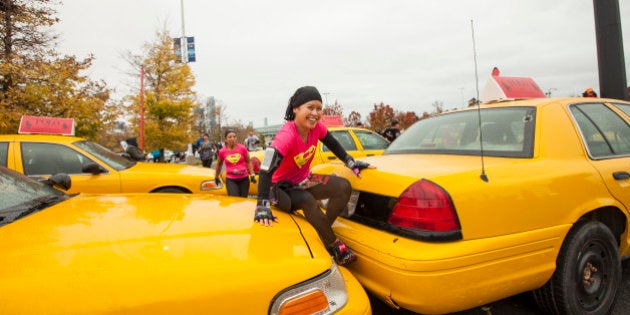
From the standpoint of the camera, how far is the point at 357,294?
1668 millimetres

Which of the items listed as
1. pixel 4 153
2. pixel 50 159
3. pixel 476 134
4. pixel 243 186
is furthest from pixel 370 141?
pixel 4 153

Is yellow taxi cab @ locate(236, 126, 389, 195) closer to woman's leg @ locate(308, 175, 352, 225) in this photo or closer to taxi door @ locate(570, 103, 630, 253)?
taxi door @ locate(570, 103, 630, 253)

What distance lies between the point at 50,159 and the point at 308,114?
424 centimetres

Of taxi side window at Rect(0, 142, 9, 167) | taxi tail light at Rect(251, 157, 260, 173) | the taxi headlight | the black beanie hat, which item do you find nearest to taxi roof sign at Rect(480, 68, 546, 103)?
the black beanie hat

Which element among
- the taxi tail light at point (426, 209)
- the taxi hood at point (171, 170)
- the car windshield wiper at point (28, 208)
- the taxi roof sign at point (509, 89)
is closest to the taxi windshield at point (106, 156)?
the taxi hood at point (171, 170)

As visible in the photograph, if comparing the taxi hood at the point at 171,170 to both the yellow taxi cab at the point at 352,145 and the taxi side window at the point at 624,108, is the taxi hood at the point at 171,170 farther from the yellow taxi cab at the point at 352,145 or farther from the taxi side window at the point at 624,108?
the taxi side window at the point at 624,108

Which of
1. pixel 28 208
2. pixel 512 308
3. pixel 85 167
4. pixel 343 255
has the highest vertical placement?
pixel 85 167

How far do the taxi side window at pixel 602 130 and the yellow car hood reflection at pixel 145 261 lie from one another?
2.28 metres

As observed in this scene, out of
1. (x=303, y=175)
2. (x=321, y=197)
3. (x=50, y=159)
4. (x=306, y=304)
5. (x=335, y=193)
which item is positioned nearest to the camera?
(x=306, y=304)

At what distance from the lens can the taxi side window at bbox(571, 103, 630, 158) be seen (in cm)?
272

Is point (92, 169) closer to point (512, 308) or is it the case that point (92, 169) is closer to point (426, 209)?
point (426, 209)

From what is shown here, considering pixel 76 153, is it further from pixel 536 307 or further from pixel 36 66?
pixel 536 307

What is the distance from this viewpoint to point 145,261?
4.36 feet

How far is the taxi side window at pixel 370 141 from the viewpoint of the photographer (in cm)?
782
